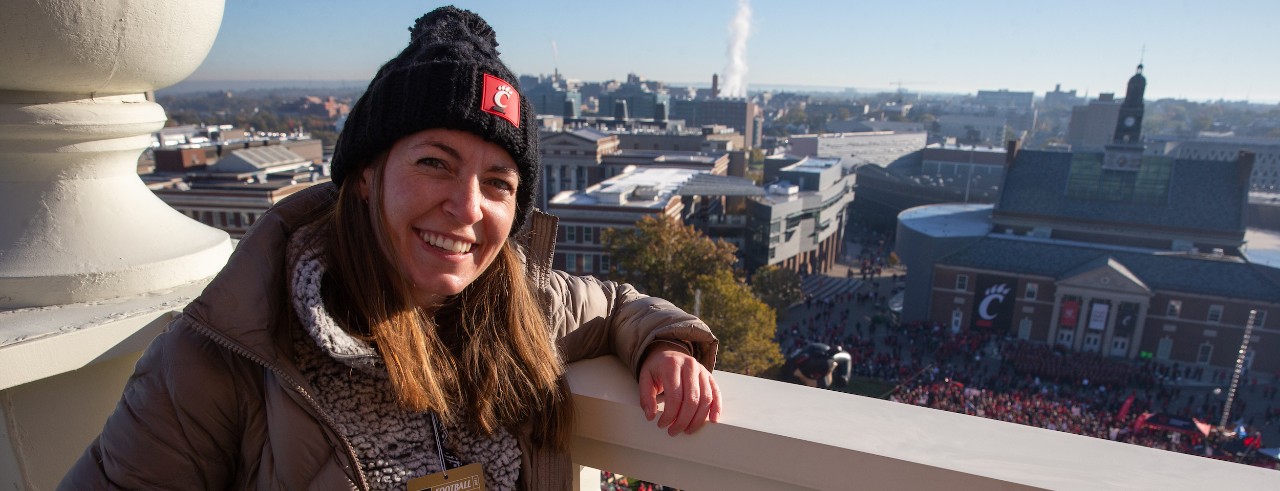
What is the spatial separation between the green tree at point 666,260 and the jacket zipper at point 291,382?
20648mm

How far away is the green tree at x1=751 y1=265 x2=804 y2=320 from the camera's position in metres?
26.7

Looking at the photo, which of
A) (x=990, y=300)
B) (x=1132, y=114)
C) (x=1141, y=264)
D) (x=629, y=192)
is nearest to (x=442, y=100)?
(x=629, y=192)

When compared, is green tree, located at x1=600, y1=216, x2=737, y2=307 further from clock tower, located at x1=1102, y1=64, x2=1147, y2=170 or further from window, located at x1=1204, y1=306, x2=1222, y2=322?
clock tower, located at x1=1102, y1=64, x2=1147, y2=170

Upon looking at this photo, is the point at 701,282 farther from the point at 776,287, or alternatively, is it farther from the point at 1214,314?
the point at 1214,314

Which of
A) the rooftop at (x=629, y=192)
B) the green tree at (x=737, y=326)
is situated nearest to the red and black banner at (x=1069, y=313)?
the green tree at (x=737, y=326)

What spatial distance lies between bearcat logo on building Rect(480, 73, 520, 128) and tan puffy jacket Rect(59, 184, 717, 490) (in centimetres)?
52

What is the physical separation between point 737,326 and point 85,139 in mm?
18018

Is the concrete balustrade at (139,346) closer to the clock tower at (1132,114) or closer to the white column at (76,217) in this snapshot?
the white column at (76,217)

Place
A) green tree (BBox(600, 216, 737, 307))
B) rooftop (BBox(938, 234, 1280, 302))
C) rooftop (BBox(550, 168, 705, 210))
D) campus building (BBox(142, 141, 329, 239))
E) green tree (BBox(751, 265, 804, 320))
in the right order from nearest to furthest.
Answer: green tree (BBox(600, 216, 737, 307)) → rooftop (BBox(938, 234, 1280, 302)) → green tree (BBox(751, 265, 804, 320)) → campus building (BBox(142, 141, 329, 239)) → rooftop (BBox(550, 168, 705, 210))

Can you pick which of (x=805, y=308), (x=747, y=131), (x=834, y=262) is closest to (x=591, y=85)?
(x=747, y=131)

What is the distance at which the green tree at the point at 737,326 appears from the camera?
1905cm

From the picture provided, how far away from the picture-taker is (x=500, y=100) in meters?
1.59

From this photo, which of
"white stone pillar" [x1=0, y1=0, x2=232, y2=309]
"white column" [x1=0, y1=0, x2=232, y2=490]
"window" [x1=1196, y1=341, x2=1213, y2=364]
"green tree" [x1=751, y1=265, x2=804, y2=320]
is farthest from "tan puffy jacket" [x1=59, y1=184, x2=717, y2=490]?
"window" [x1=1196, y1=341, x2=1213, y2=364]

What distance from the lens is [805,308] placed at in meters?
30.3
